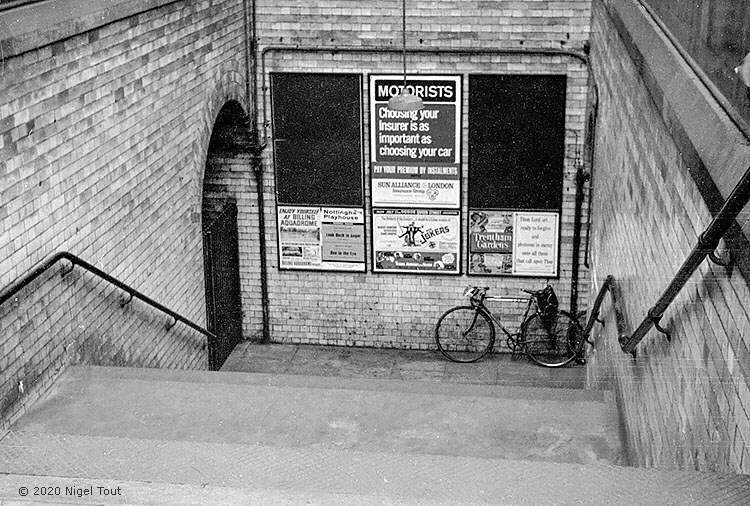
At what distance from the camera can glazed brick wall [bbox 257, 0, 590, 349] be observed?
35.8ft

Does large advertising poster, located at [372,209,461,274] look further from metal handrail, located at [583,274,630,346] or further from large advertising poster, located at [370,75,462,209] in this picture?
metal handrail, located at [583,274,630,346]

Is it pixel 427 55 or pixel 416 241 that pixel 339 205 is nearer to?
pixel 416 241

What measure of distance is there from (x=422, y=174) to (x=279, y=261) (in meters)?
2.02

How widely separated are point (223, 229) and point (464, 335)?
9.88ft

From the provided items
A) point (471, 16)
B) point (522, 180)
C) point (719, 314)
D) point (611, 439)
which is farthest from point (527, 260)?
point (719, 314)

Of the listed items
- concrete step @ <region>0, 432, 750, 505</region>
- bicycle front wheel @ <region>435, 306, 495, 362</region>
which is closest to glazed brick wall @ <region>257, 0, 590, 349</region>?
bicycle front wheel @ <region>435, 306, 495, 362</region>

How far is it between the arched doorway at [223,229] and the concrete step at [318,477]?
20.0 feet

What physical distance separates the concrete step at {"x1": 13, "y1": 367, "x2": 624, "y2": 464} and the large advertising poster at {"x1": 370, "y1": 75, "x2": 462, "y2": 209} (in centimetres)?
483

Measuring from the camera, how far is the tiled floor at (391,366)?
11.4 meters

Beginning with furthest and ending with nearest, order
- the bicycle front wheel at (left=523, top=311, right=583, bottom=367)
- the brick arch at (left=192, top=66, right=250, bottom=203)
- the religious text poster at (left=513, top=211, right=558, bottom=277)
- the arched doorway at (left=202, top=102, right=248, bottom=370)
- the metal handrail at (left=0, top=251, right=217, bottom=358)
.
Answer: the bicycle front wheel at (left=523, top=311, right=583, bottom=367), the religious text poster at (left=513, top=211, right=558, bottom=277), the arched doorway at (left=202, top=102, right=248, bottom=370), the brick arch at (left=192, top=66, right=250, bottom=203), the metal handrail at (left=0, top=251, right=217, bottom=358)

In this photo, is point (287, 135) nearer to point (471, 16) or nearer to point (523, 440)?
point (471, 16)

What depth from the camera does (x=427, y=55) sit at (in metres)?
11.1

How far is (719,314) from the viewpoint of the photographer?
369cm

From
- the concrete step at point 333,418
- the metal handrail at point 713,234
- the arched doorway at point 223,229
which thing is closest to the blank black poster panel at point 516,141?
the arched doorway at point 223,229
